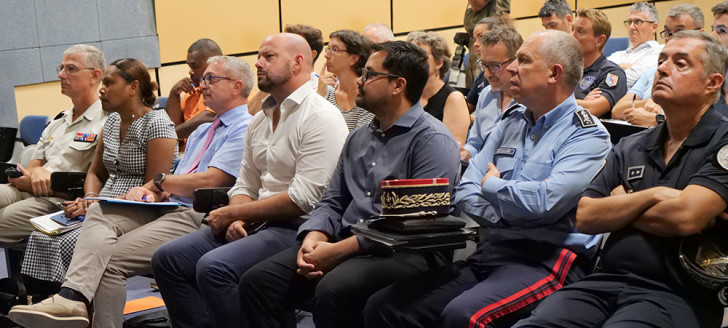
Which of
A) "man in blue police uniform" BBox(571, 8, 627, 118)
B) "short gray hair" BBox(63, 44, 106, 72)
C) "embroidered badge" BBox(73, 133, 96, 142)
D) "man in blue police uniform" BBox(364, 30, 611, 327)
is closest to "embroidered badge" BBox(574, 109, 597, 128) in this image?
"man in blue police uniform" BBox(364, 30, 611, 327)

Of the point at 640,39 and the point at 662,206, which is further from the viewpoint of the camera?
the point at 640,39

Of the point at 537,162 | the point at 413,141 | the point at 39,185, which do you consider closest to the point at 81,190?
the point at 39,185

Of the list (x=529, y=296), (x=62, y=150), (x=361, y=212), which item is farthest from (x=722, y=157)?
(x=62, y=150)

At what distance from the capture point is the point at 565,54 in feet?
7.94

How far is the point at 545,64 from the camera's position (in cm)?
241

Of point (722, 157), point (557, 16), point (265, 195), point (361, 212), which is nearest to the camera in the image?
point (722, 157)

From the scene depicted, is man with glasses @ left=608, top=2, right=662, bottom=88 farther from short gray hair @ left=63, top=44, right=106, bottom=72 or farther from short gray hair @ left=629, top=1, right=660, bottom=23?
short gray hair @ left=63, top=44, right=106, bottom=72

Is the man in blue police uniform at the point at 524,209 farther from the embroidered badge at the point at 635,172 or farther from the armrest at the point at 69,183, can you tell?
the armrest at the point at 69,183

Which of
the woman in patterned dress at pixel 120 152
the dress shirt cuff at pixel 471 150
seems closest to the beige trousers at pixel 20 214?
the woman in patterned dress at pixel 120 152

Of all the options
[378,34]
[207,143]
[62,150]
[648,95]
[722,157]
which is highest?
[378,34]

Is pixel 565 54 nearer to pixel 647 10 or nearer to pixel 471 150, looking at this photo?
pixel 471 150

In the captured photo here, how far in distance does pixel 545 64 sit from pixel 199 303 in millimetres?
1689

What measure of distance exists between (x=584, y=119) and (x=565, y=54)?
0.24 m

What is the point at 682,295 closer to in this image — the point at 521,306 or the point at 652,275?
the point at 652,275
